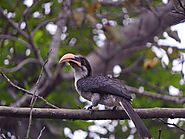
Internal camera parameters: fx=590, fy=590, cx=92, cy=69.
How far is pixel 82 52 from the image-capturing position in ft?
22.4

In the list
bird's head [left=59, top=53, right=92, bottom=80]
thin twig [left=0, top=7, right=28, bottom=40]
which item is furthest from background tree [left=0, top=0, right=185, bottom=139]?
bird's head [left=59, top=53, right=92, bottom=80]

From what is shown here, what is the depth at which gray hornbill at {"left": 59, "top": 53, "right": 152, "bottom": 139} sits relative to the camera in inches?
154

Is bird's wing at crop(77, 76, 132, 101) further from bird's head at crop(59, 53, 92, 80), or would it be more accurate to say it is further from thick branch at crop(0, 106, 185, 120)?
thick branch at crop(0, 106, 185, 120)

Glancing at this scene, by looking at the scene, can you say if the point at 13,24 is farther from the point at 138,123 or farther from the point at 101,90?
the point at 138,123

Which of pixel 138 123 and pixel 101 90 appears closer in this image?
pixel 138 123

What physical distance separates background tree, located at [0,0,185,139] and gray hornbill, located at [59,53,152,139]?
0.92 m

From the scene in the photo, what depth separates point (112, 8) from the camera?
6.56 meters

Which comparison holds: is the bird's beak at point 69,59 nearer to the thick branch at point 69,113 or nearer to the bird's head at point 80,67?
the bird's head at point 80,67

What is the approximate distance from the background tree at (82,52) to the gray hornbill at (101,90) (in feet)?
3.03

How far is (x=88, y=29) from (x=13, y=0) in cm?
86

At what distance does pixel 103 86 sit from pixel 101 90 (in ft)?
0.15

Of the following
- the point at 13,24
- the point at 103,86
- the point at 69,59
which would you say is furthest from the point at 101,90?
the point at 13,24

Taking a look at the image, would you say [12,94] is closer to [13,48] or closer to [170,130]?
[13,48]

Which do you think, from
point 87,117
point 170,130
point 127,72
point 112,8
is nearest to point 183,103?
point 170,130
